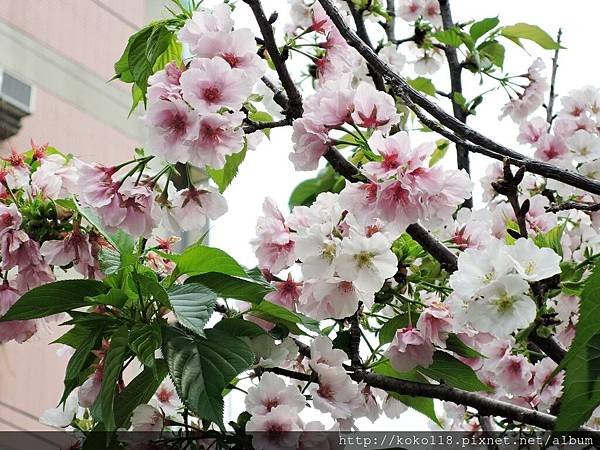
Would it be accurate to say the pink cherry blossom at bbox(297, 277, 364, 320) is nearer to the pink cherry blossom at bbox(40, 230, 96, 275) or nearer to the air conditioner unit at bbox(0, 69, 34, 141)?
the pink cherry blossom at bbox(40, 230, 96, 275)

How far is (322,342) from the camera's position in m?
0.86

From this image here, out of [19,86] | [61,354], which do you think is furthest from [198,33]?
[19,86]

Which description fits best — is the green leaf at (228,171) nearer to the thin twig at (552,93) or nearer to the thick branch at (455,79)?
the thick branch at (455,79)

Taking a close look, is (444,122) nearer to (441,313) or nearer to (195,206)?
(441,313)

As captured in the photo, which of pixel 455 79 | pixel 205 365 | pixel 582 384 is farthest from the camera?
pixel 455 79

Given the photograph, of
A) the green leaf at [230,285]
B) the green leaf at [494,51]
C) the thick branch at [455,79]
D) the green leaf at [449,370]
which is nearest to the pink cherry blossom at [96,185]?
the green leaf at [230,285]

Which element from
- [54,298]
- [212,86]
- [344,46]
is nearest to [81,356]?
[54,298]

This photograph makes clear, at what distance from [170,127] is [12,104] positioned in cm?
100

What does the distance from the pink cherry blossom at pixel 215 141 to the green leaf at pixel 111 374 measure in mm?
171

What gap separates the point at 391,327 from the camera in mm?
888

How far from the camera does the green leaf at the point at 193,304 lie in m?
0.71

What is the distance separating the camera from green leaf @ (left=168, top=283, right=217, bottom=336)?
0.71 metres

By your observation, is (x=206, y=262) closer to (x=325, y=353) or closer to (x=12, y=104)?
(x=325, y=353)

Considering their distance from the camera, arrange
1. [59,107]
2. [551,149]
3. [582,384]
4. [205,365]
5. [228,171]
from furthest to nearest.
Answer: [59,107] < [551,149] < [228,171] < [205,365] < [582,384]
